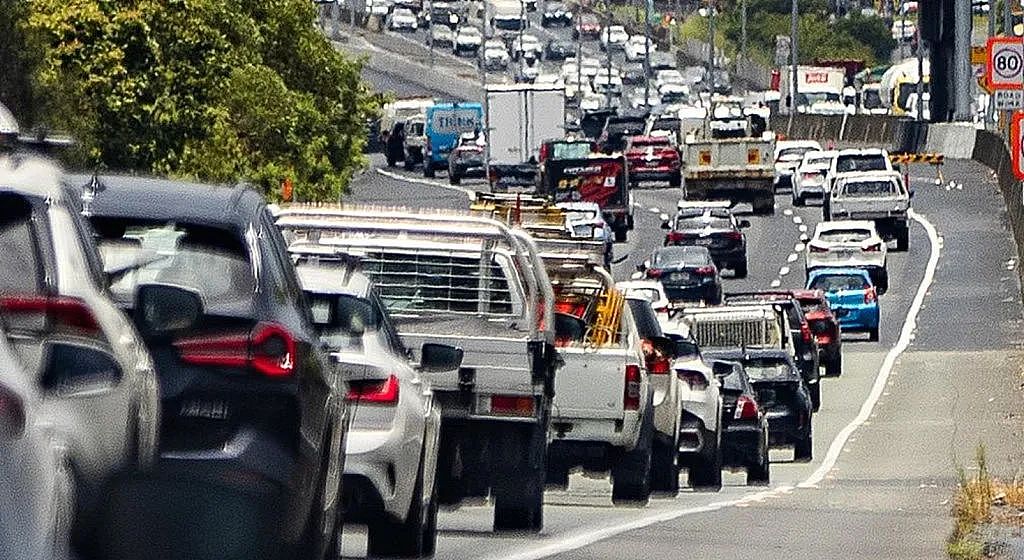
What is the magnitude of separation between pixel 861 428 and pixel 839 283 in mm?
15994

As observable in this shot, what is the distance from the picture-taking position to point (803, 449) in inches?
1378

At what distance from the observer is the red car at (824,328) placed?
47219 mm

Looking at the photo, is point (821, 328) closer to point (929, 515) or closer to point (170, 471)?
point (929, 515)

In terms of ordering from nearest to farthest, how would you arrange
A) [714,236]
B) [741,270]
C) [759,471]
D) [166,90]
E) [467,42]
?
1. [759,471]
2. [166,90]
3. [714,236]
4. [741,270]
5. [467,42]

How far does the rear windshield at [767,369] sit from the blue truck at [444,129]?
62.0 meters

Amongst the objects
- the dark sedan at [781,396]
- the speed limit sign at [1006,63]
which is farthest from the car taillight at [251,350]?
the speed limit sign at [1006,63]

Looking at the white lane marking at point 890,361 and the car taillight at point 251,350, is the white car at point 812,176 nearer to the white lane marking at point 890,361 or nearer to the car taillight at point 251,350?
the white lane marking at point 890,361

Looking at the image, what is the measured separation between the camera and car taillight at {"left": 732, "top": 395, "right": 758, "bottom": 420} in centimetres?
2873

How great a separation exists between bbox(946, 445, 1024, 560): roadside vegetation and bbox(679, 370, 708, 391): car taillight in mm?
5596

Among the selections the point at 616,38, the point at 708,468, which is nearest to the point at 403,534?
the point at 708,468

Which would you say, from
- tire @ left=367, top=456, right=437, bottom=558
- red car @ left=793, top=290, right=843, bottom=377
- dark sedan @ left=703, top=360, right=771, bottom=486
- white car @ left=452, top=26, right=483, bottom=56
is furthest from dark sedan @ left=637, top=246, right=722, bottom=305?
white car @ left=452, top=26, right=483, bottom=56

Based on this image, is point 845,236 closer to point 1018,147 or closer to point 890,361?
point 890,361

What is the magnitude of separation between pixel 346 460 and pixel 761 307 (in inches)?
1046

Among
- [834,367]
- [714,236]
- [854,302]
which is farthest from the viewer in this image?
[714,236]
